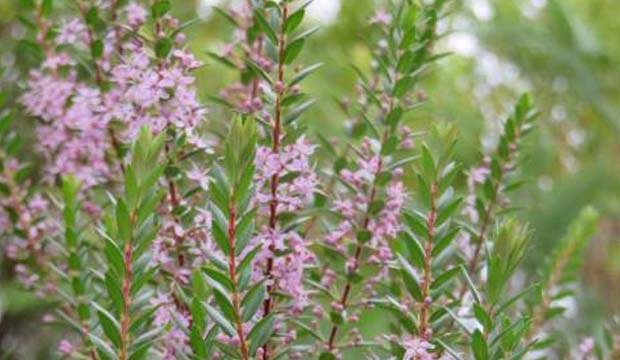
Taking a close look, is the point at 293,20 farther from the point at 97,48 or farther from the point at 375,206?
the point at 97,48

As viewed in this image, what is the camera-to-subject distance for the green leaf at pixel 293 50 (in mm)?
988

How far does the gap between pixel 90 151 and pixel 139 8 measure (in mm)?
238

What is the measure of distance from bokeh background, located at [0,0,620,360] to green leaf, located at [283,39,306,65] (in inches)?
83.3

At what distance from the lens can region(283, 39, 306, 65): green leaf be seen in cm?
99

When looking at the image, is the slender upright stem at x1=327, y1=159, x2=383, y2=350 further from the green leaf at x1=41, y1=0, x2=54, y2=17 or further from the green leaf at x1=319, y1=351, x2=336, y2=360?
the green leaf at x1=41, y1=0, x2=54, y2=17

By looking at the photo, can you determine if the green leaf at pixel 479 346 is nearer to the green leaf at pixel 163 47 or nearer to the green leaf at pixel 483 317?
the green leaf at pixel 483 317

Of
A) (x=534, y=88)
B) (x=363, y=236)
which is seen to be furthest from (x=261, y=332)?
(x=534, y=88)

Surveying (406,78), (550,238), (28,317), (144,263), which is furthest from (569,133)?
(144,263)

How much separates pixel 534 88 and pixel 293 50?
173 inches

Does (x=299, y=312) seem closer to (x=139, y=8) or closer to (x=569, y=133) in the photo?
(x=139, y=8)

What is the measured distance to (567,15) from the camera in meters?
4.25

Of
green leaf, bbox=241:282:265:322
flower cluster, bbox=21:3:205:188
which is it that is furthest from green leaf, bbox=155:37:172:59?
green leaf, bbox=241:282:265:322

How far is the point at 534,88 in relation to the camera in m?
5.17

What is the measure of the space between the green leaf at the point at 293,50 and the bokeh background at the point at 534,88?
2116 millimetres
